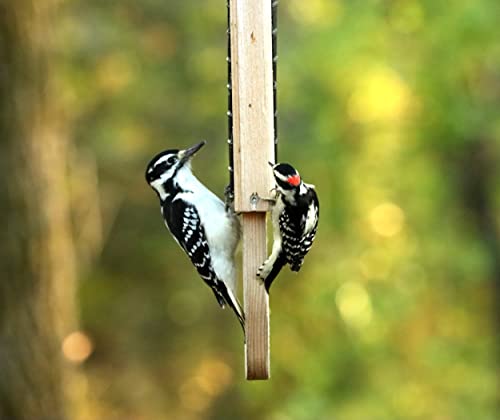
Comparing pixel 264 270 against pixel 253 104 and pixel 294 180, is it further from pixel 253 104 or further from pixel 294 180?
pixel 253 104

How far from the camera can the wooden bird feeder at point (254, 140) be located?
3758 millimetres

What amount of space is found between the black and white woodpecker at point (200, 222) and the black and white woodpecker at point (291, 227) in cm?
39

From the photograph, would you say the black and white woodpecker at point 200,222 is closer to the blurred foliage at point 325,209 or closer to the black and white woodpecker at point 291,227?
the black and white woodpecker at point 291,227

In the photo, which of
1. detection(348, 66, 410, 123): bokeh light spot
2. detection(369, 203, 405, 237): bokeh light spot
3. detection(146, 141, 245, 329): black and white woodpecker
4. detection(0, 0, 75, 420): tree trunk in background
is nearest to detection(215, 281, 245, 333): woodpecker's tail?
detection(146, 141, 245, 329): black and white woodpecker

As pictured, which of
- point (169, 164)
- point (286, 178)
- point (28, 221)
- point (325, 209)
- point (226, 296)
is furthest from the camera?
point (325, 209)

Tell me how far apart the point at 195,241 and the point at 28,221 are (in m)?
2.31

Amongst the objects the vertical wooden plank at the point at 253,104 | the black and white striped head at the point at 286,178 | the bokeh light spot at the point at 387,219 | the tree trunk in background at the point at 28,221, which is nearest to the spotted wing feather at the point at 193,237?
the vertical wooden plank at the point at 253,104

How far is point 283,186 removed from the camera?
3582 millimetres

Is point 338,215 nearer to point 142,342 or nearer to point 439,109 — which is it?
point 439,109

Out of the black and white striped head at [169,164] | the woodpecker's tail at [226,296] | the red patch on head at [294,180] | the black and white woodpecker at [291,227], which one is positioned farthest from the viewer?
the black and white striped head at [169,164]

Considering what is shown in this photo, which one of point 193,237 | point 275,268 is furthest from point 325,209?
point 275,268

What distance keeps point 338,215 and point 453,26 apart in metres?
1.84

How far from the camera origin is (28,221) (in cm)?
641

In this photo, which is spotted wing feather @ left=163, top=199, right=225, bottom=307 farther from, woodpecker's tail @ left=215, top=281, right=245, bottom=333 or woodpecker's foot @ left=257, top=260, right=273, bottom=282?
woodpecker's foot @ left=257, top=260, right=273, bottom=282
